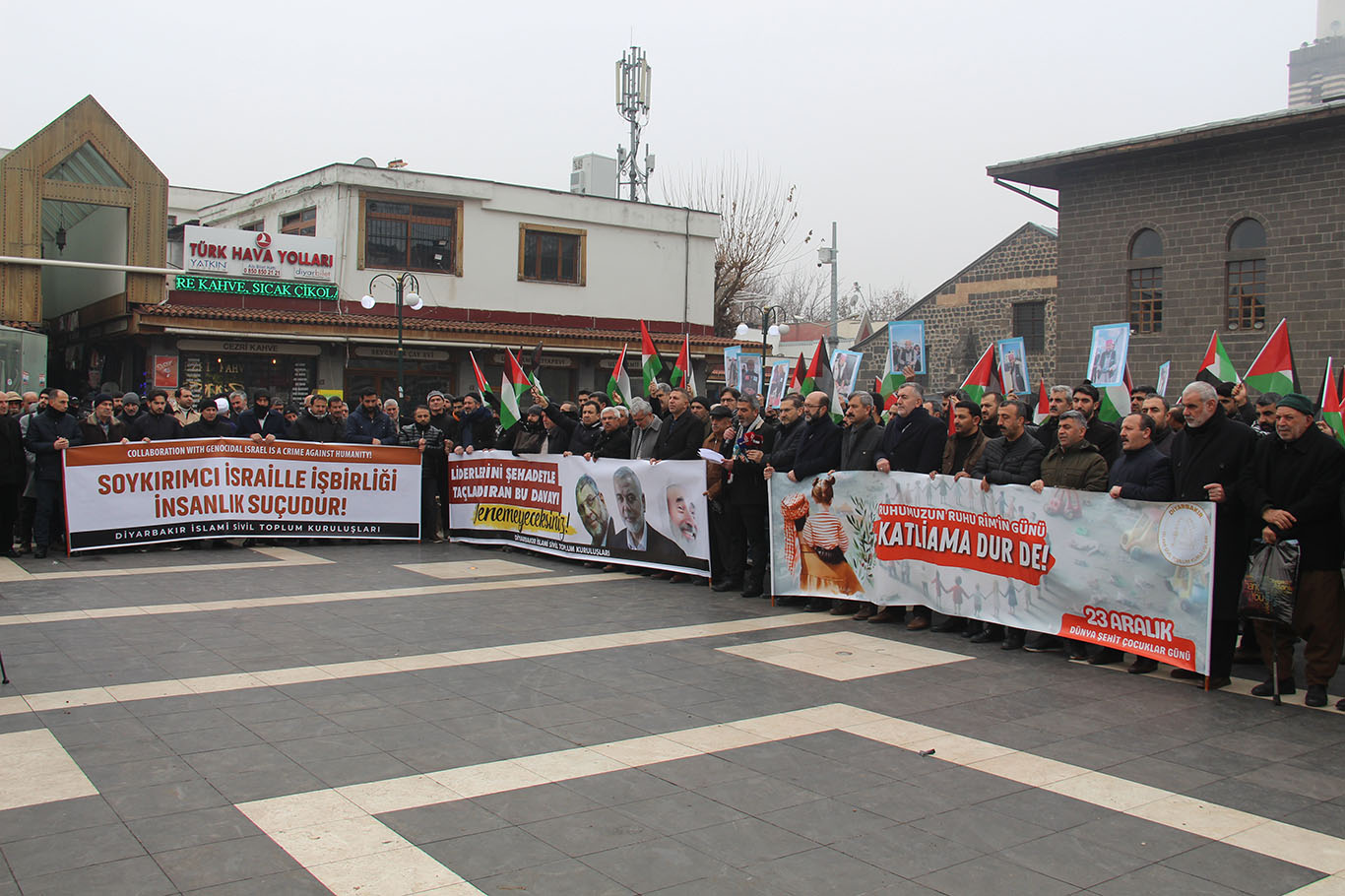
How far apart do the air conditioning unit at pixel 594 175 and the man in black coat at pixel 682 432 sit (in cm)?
2476

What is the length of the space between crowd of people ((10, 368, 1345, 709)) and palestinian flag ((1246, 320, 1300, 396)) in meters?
0.32

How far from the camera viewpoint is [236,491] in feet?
44.5

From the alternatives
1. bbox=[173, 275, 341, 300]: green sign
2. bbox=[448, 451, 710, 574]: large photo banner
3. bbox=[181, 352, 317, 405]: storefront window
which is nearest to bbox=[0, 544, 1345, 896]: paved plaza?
bbox=[448, 451, 710, 574]: large photo banner

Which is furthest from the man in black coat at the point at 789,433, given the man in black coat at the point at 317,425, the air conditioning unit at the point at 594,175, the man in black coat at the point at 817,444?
the air conditioning unit at the point at 594,175

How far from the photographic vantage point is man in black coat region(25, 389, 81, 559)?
40.5 feet

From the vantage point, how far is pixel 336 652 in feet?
26.0

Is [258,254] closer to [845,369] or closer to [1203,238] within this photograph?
[845,369]

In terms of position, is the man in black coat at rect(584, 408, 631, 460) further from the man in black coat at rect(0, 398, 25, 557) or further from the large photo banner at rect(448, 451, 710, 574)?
the man in black coat at rect(0, 398, 25, 557)

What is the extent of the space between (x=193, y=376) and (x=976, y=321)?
2563 cm

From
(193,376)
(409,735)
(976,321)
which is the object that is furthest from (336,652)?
(976,321)

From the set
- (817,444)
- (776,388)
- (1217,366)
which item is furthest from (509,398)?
(1217,366)

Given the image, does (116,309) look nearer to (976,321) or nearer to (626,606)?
(626,606)

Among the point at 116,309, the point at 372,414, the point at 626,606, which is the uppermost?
the point at 116,309

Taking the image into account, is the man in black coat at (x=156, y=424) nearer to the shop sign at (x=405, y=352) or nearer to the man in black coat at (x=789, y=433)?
the man in black coat at (x=789, y=433)
